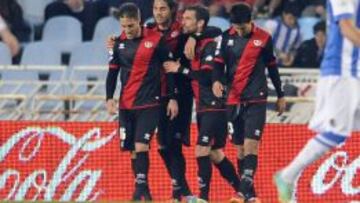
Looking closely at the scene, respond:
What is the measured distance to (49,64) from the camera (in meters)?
23.5

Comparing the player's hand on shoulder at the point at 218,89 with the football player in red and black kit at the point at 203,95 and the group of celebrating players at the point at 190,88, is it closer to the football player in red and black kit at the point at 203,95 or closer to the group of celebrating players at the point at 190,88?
the group of celebrating players at the point at 190,88

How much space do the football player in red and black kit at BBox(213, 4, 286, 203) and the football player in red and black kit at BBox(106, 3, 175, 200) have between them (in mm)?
683

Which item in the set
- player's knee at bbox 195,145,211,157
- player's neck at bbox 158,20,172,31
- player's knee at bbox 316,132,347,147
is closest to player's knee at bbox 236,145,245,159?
player's knee at bbox 195,145,211,157

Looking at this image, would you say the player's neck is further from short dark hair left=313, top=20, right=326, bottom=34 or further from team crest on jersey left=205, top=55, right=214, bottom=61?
short dark hair left=313, top=20, right=326, bottom=34

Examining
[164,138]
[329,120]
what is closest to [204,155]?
[164,138]

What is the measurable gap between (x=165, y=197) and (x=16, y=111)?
257cm

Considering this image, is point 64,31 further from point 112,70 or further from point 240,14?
point 240,14

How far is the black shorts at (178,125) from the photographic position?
62.1 feet

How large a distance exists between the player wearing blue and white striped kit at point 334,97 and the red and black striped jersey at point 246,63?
3.06m

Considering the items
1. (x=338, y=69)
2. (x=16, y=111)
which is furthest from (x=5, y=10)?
(x=338, y=69)

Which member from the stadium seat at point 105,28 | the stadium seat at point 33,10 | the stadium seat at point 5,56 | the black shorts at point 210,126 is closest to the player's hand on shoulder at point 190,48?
the black shorts at point 210,126

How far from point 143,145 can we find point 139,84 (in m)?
0.64

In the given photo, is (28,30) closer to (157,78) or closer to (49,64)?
(49,64)

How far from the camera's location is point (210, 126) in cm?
1852
